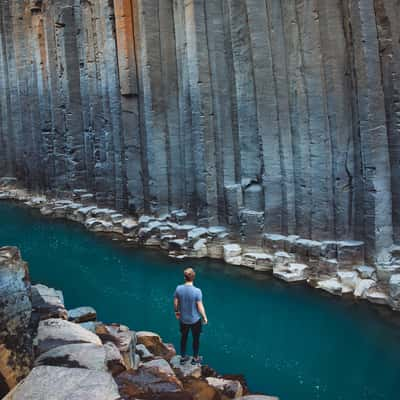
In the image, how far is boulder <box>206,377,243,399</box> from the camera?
5406mm

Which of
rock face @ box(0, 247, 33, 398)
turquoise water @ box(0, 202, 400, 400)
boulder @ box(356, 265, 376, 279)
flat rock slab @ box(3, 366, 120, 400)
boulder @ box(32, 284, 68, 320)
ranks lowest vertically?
turquoise water @ box(0, 202, 400, 400)

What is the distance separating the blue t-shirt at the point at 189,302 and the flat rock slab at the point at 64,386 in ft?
7.27

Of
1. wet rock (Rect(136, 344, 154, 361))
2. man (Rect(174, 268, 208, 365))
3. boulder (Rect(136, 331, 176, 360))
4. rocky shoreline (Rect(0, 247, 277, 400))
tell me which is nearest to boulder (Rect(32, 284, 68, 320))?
rocky shoreline (Rect(0, 247, 277, 400))

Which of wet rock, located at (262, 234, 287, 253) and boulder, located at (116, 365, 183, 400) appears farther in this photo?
wet rock, located at (262, 234, 287, 253)

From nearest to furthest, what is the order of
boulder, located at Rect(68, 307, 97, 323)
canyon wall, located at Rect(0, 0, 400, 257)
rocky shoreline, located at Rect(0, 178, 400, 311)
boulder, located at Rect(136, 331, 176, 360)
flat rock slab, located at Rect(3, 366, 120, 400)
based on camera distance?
flat rock slab, located at Rect(3, 366, 120, 400) < boulder, located at Rect(136, 331, 176, 360) < boulder, located at Rect(68, 307, 97, 323) < rocky shoreline, located at Rect(0, 178, 400, 311) < canyon wall, located at Rect(0, 0, 400, 257)

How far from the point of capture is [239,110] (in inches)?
460

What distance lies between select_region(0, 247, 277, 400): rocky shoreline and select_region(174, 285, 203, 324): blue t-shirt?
2.07 feet

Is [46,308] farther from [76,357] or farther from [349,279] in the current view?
[349,279]

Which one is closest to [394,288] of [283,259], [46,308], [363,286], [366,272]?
[363,286]

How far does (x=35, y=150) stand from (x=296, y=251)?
14.0 m

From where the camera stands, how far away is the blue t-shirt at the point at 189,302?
595 cm

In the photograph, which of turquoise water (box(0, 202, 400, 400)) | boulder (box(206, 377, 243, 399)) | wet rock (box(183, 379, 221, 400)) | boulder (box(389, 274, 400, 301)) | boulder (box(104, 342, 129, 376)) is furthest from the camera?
boulder (box(389, 274, 400, 301))

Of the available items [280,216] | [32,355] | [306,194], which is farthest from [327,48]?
[32,355]

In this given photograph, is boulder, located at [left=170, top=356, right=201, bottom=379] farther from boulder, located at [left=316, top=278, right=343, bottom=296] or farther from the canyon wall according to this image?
the canyon wall
